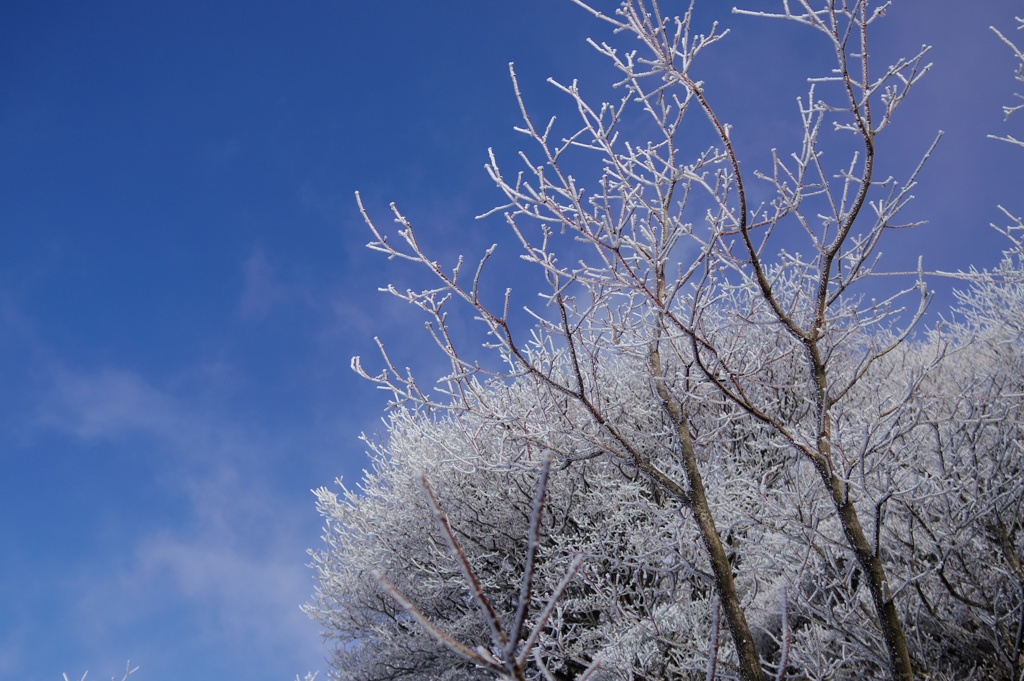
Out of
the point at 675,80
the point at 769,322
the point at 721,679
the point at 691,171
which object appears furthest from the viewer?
the point at 721,679

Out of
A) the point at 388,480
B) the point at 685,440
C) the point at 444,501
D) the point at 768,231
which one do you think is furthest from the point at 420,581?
the point at 768,231

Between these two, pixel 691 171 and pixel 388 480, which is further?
pixel 388 480

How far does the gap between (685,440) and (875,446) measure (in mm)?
1473

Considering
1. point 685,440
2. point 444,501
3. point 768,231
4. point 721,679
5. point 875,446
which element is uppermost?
point 444,501

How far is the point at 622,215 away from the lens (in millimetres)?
3908

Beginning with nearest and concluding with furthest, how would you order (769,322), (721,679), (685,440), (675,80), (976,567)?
(675,80) < (769,322) < (685,440) < (721,679) < (976,567)

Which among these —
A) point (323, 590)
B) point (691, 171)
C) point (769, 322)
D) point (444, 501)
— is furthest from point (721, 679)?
point (323, 590)

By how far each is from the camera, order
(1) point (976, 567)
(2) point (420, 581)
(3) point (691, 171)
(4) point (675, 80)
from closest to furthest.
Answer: (4) point (675, 80) < (3) point (691, 171) < (1) point (976, 567) < (2) point (420, 581)

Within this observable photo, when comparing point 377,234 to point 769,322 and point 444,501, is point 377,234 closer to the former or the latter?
point 769,322

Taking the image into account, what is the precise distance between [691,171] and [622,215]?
48 centimetres

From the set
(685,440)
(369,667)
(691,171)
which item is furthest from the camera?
(369,667)

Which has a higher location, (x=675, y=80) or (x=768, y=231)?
(x=675, y=80)

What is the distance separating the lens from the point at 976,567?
581 centimetres

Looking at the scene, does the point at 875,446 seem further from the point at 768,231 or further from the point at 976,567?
the point at 976,567
